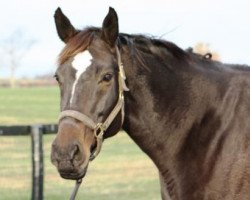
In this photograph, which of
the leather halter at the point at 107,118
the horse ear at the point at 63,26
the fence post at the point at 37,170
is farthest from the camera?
the fence post at the point at 37,170

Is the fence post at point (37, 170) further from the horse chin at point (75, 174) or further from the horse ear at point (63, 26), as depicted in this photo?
the horse chin at point (75, 174)

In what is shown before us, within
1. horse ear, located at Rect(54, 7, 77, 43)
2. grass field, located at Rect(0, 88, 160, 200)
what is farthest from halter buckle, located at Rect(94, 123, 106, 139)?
grass field, located at Rect(0, 88, 160, 200)

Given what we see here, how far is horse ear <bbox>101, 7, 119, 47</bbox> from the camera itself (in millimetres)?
4043

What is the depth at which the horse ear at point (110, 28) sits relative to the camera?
4043 millimetres

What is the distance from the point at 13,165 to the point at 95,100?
5296 mm

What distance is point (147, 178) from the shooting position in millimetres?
11039

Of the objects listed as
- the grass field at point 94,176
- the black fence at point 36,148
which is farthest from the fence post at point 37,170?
the grass field at point 94,176

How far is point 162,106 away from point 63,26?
852 millimetres

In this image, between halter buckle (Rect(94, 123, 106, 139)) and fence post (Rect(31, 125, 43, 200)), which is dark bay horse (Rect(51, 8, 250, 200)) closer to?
halter buckle (Rect(94, 123, 106, 139))

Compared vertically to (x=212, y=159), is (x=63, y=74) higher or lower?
higher

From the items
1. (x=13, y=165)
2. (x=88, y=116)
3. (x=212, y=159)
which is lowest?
(x=13, y=165)

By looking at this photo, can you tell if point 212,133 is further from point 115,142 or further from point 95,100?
point 115,142

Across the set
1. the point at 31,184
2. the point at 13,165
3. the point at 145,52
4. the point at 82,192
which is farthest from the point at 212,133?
the point at 82,192

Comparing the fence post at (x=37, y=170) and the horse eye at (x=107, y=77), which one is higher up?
the horse eye at (x=107, y=77)
